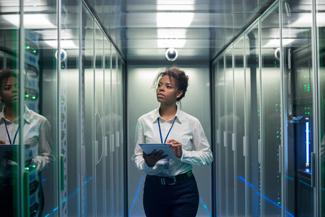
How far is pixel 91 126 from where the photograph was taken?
4059mm

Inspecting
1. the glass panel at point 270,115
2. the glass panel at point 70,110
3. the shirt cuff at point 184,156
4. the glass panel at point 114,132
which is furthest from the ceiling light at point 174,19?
the shirt cuff at point 184,156

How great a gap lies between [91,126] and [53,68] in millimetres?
1306

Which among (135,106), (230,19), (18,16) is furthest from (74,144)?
Result: (135,106)

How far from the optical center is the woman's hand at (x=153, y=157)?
10.3 feet

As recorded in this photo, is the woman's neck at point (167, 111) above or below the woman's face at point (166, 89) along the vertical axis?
below

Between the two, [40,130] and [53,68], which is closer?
[40,130]

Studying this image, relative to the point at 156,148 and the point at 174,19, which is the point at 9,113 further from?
the point at 174,19

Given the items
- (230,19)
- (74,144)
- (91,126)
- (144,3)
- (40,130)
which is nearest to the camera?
(40,130)

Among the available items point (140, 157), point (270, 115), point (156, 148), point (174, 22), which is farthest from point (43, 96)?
point (174, 22)

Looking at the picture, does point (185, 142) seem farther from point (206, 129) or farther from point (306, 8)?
point (206, 129)

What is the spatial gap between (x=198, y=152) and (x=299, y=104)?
783 mm

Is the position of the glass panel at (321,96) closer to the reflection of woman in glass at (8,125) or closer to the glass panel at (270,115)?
the glass panel at (270,115)

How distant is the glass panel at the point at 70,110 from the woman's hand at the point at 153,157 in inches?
20.8

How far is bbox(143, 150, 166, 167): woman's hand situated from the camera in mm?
3127
